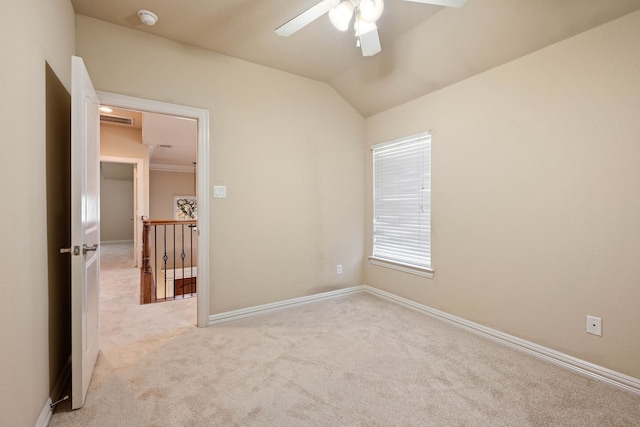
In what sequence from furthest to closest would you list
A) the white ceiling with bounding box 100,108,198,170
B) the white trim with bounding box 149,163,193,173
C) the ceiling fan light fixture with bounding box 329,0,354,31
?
the white trim with bounding box 149,163,193,173, the white ceiling with bounding box 100,108,198,170, the ceiling fan light fixture with bounding box 329,0,354,31

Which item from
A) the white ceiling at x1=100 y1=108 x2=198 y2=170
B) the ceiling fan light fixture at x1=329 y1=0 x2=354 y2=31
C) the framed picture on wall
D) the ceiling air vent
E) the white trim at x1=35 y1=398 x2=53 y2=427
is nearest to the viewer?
the white trim at x1=35 y1=398 x2=53 y2=427

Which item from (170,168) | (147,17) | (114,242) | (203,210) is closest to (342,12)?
(147,17)

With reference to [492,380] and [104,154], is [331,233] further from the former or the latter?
[104,154]

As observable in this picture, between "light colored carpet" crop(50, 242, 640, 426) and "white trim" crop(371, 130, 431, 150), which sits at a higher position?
"white trim" crop(371, 130, 431, 150)

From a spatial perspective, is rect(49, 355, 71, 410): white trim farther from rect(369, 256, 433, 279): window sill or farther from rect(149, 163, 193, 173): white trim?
rect(149, 163, 193, 173): white trim

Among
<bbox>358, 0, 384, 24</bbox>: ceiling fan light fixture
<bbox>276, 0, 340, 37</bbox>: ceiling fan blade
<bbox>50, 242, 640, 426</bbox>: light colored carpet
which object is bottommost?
<bbox>50, 242, 640, 426</bbox>: light colored carpet

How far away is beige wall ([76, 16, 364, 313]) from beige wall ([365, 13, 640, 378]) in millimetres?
1148

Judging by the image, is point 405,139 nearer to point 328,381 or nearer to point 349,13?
point 349,13

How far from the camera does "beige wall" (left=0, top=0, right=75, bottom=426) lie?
1.19 m

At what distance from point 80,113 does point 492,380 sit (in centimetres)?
296

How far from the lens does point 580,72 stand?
204 centimetres

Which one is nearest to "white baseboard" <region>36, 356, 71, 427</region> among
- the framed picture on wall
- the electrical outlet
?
the electrical outlet

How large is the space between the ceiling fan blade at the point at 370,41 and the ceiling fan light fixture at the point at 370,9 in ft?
0.63

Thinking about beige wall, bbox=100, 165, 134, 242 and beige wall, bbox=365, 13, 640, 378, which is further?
beige wall, bbox=100, 165, 134, 242
